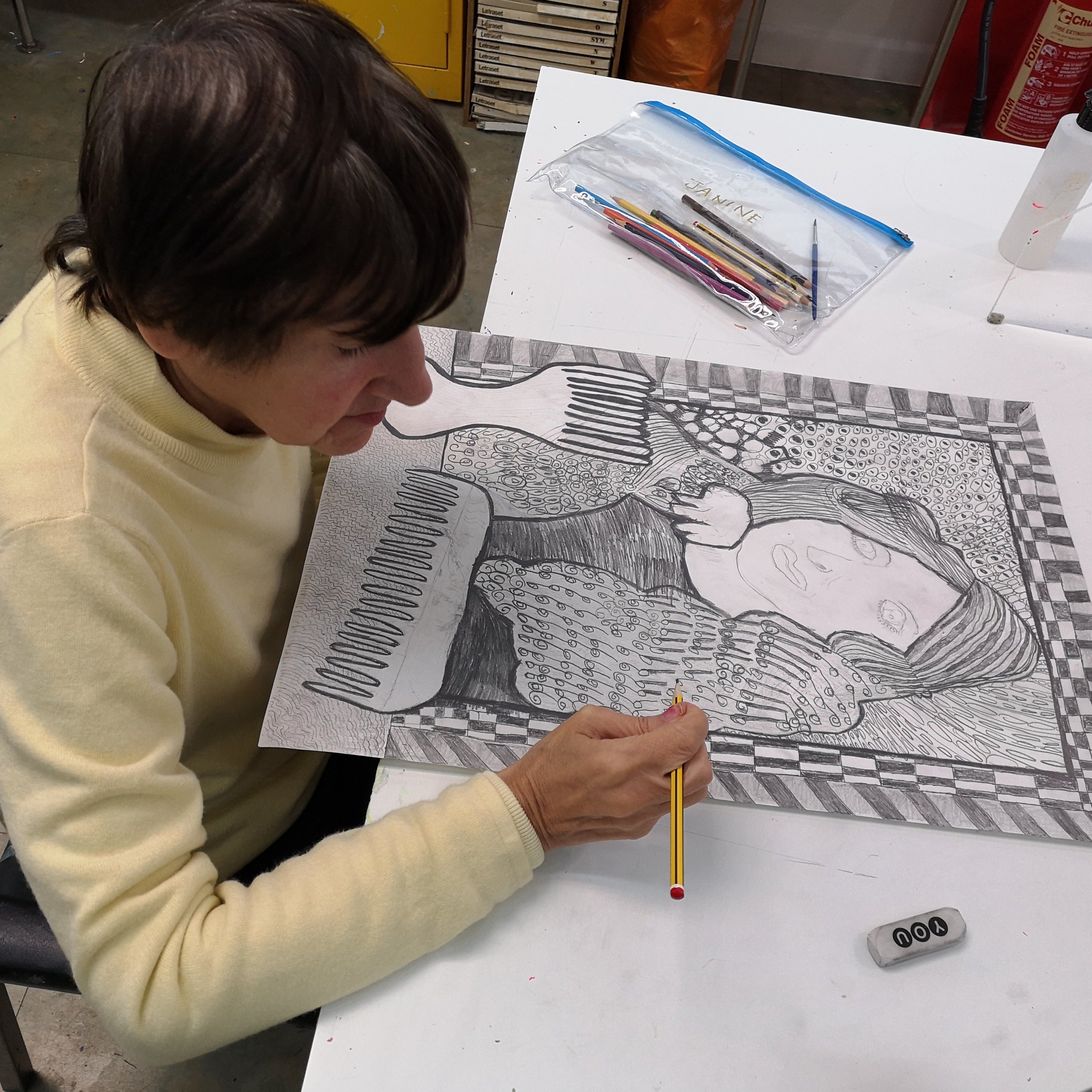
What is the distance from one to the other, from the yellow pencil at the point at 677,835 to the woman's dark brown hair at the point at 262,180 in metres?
0.38

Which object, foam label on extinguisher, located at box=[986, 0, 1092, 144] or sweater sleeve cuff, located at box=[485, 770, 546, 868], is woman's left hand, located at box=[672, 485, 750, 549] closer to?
sweater sleeve cuff, located at box=[485, 770, 546, 868]

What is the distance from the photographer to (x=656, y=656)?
32.9 inches

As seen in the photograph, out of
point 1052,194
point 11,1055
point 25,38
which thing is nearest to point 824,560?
point 1052,194

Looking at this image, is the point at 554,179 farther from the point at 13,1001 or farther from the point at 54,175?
the point at 54,175

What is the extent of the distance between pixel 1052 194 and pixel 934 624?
60 centimetres

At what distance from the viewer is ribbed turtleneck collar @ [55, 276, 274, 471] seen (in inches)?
26.2

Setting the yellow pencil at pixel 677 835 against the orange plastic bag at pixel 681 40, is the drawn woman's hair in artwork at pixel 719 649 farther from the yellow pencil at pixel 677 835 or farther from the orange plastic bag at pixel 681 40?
the orange plastic bag at pixel 681 40

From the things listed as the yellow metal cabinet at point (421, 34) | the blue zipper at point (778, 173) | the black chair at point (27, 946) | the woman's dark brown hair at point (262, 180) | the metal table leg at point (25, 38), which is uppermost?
the woman's dark brown hair at point (262, 180)

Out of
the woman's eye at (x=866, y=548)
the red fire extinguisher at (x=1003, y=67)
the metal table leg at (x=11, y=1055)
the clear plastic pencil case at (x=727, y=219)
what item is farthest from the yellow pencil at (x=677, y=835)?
the red fire extinguisher at (x=1003, y=67)

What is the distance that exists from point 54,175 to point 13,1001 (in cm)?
193

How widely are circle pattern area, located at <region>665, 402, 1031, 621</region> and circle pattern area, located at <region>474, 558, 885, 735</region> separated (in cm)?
20

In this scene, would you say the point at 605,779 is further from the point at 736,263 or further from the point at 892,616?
the point at 736,263

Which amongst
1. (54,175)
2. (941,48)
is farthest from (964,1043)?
(54,175)

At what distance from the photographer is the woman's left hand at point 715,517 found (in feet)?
3.03
